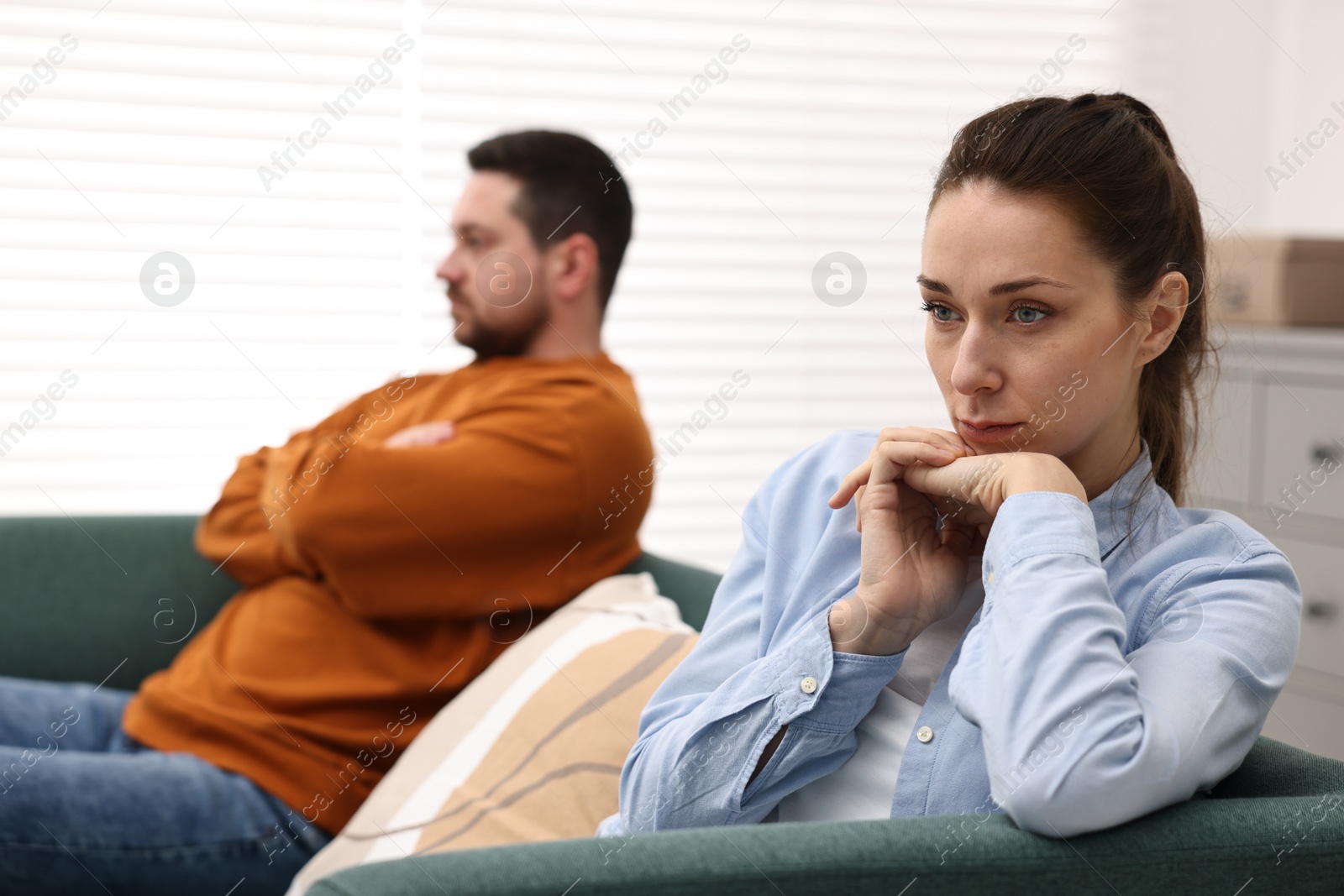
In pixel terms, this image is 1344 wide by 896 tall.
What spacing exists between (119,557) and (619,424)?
3.03ft

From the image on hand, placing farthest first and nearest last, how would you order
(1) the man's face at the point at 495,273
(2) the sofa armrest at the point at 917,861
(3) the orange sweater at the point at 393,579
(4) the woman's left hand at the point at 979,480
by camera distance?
1. (1) the man's face at the point at 495,273
2. (3) the orange sweater at the point at 393,579
3. (4) the woman's left hand at the point at 979,480
4. (2) the sofa armrest at the point at 917,861

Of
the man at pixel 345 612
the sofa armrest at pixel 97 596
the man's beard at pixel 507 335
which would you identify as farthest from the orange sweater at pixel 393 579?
the sofa armrest at pixel 97 596

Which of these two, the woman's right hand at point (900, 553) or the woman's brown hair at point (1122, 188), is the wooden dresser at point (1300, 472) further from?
the woman's right hand at point (900, 553)

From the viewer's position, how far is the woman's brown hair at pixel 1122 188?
93cm

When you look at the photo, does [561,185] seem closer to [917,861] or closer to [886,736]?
[886,736]

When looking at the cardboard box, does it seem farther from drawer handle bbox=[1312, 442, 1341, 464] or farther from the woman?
the woman

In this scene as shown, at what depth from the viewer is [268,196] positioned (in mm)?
2352

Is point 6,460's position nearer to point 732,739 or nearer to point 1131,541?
point 732,739

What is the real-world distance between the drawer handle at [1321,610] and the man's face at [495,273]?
54.3 inches

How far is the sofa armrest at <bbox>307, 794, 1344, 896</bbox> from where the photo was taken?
2.39 feet

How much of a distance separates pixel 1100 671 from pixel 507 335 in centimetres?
126

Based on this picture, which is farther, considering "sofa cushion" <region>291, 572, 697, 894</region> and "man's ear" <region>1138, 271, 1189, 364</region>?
"sofa cushion" <region>291, 572, 697, 894</region>

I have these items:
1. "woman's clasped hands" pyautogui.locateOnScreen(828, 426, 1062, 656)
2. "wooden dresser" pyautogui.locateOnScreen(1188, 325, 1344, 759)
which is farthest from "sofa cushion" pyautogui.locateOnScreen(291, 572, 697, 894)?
"wooden dresser" pyautogui.locateOnScreen(1188, 325, 1344, 759)

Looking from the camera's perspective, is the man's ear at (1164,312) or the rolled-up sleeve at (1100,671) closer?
the rolled-up sleeve at (1100,671)
